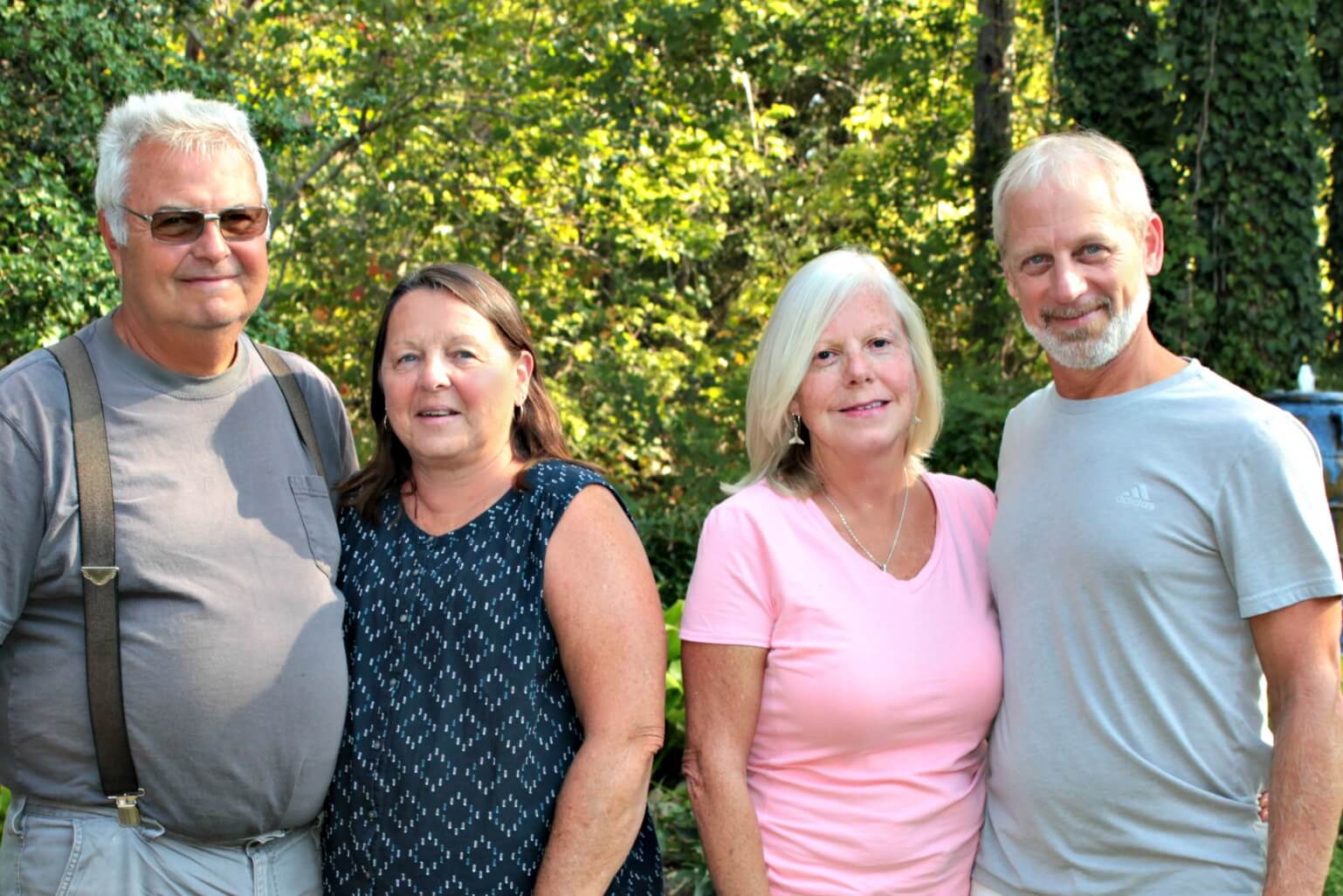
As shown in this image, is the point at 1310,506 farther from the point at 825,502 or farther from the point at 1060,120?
the point at 1060,120

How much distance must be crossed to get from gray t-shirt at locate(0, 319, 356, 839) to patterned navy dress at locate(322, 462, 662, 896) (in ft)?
0.30

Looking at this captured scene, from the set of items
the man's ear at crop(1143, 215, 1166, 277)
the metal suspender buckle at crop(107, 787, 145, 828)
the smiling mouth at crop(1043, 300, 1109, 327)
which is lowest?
the metal suspender buckle at crop(107, 787, 145, 828)

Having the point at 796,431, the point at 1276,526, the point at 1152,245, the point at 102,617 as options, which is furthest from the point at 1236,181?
the point at 102,617

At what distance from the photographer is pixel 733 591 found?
98.3 inches

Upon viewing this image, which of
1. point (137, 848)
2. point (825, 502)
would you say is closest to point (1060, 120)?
point (825, 502)

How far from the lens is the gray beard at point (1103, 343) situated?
2467 mm

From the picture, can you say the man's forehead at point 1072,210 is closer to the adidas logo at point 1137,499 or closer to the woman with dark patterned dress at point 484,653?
the adidas logo at point 1137,499

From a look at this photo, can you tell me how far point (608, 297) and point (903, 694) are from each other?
9347mm

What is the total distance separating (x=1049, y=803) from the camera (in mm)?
2420

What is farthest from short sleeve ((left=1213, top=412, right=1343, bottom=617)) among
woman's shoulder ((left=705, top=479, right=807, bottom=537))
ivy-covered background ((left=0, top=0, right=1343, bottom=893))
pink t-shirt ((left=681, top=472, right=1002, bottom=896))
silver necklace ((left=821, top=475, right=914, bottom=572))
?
ivy-covered background ((left=0, top=0, right=1343, bottom=893))

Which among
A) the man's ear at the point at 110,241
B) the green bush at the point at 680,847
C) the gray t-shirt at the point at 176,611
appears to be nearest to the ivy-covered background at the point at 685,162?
the green bush at the point at 680,847

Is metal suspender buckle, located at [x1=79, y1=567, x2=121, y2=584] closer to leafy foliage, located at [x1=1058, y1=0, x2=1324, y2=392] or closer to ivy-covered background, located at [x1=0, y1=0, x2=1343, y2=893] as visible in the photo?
ivy-covered background, located at [x1=0, y1=0, x2=1343, y2=893]

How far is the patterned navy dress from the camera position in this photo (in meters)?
2.31

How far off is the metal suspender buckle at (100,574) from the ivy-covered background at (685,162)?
3.79 m
